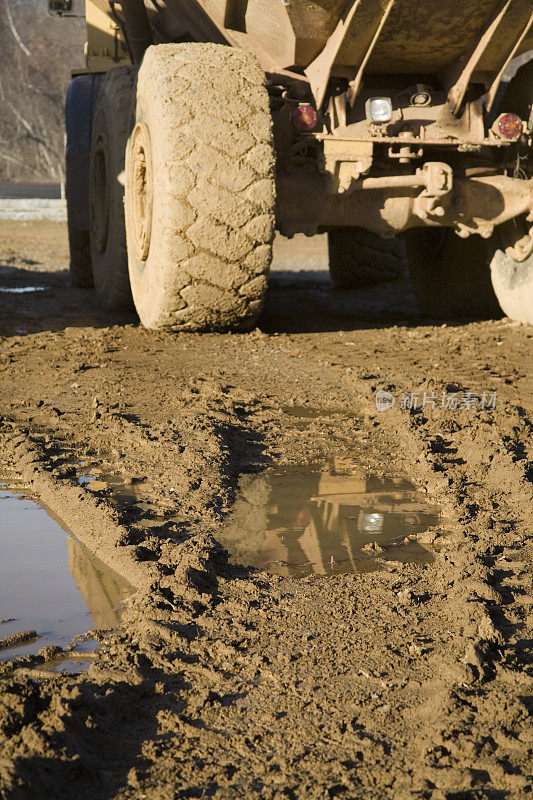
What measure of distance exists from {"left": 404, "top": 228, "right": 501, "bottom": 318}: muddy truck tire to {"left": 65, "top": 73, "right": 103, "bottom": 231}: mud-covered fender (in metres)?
2.66

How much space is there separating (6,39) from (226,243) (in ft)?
140

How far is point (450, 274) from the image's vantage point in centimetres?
657

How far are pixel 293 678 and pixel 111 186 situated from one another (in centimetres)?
475

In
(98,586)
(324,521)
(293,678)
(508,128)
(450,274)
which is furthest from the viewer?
(450,274)

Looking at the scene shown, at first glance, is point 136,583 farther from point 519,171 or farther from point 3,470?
point 519,171

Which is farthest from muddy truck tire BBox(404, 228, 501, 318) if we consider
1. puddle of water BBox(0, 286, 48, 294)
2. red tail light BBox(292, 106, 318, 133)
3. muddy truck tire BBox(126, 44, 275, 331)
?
puddle of water BBox(0, 286, 48, 294)

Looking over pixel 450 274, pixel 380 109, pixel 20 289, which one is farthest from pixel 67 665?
pixel 20 289

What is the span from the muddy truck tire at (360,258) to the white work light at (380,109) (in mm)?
2879

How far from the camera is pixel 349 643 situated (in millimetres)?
1993

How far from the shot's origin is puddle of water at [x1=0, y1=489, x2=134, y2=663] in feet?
6.88

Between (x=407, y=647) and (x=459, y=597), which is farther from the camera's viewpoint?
(x=459, y=597)

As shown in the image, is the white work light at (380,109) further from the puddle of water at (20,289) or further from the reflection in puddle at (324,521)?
the puddle of water at (20,289)

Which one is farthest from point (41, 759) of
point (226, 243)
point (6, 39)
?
point (6, 39)

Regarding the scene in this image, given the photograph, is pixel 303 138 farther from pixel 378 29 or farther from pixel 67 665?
pixel 67 665
